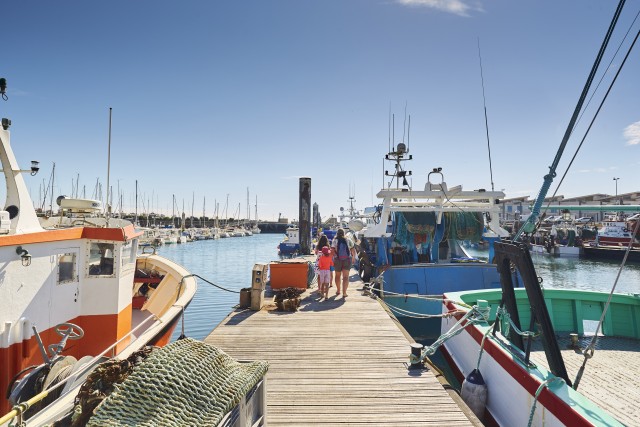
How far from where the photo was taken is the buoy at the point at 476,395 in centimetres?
515

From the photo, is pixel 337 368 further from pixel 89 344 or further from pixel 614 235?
pixel 614 235

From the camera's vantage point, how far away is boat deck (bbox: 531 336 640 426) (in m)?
4.35

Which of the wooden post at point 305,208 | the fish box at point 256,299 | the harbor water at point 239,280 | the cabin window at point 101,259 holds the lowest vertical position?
the harbor water at point 239,280

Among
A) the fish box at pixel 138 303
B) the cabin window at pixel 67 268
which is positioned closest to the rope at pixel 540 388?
the cabin window at pixel 67 268

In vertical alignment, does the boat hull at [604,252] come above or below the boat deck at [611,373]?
below

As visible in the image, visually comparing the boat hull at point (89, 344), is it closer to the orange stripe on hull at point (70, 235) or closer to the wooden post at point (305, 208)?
the orange stripe on hull at point (70, 235)

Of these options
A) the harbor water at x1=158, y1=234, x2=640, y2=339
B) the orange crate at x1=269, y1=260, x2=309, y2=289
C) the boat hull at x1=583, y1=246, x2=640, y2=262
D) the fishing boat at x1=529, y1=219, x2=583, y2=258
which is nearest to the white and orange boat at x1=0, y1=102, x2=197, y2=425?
the orange crate at x1=269, y1=260, x2=309, y2=289

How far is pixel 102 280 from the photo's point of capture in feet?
24.3

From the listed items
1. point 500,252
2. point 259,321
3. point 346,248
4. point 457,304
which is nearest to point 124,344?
point 259,321

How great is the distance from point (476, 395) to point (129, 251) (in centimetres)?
728

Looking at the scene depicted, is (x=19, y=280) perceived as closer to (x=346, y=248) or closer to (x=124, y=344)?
(x=124, y=344)

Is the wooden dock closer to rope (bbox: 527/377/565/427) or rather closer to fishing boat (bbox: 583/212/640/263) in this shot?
rope (bbox: 527/377/565/427)

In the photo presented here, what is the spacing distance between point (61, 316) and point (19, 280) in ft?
3.94

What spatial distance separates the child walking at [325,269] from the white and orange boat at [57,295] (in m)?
3.58
